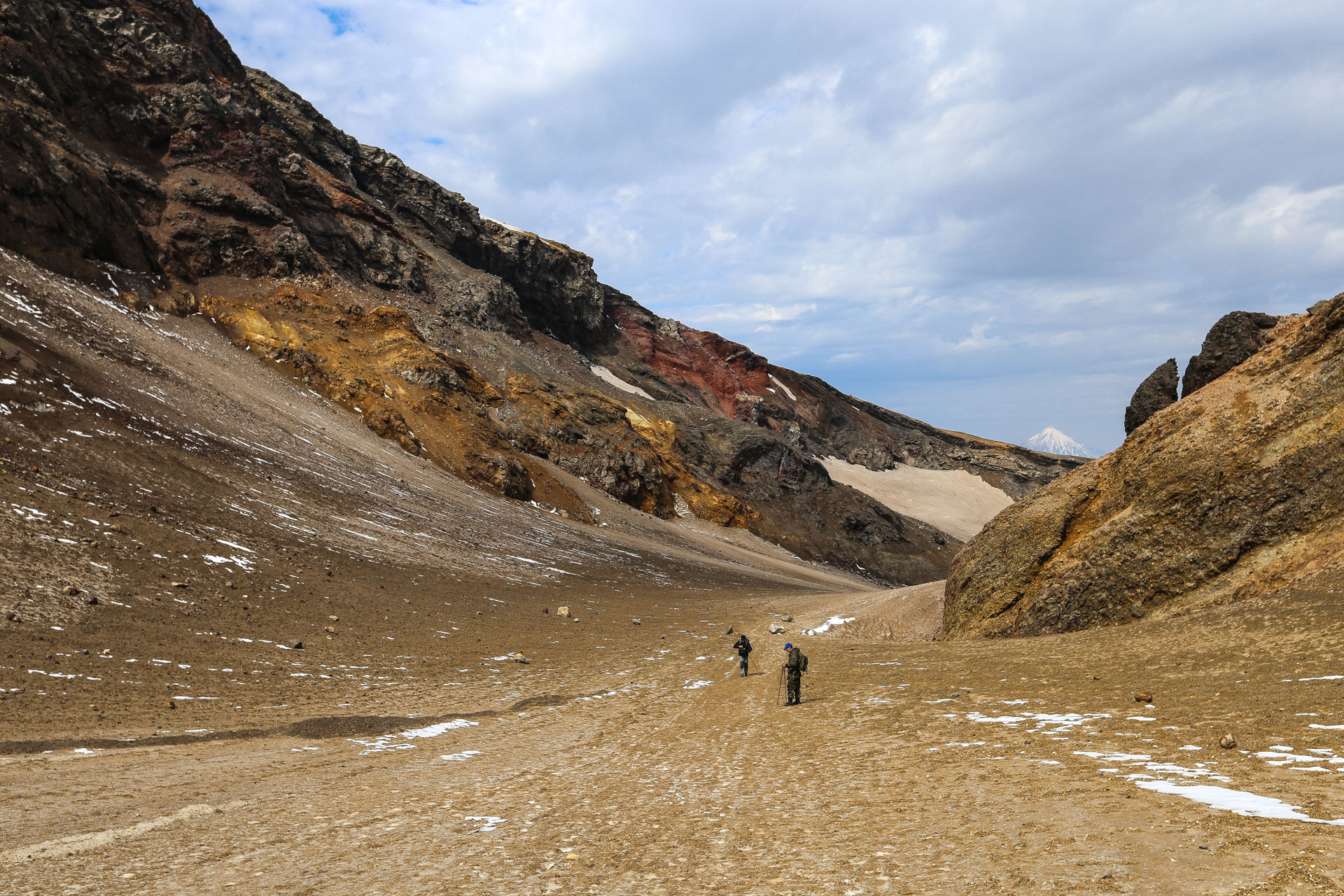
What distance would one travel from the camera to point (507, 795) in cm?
949

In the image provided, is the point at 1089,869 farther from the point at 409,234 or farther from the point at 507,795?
the point at 409,234

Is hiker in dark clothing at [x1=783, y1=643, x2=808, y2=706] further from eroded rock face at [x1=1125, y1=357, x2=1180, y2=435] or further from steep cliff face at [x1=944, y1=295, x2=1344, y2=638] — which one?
eroded rock face at [x1=1125, y1=357, x2=1180, y2=435]

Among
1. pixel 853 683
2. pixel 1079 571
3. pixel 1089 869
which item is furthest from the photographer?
pixel 1079 571

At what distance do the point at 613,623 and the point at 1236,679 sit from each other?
20.3 m

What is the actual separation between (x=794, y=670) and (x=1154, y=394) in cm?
1713

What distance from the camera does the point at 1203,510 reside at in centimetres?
1681

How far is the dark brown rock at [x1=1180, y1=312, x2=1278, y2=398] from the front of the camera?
21.0 m

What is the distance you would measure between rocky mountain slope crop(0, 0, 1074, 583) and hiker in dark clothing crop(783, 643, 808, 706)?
39.7 meters

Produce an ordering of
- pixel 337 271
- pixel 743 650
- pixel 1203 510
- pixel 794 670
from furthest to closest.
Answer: pixel 337 271
pixel 743 650
pixel 1203 510
pixel 794 670

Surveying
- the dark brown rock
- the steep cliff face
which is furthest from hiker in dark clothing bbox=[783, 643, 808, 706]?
the dark brown rock

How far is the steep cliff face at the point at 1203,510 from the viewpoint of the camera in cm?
1545

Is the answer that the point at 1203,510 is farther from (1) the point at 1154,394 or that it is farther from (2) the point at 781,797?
(2) the point at 781,797

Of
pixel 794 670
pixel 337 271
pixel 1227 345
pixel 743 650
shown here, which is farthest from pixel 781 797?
pixel 337 271

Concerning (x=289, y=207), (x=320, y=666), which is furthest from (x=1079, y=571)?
(x=289, y=207)
